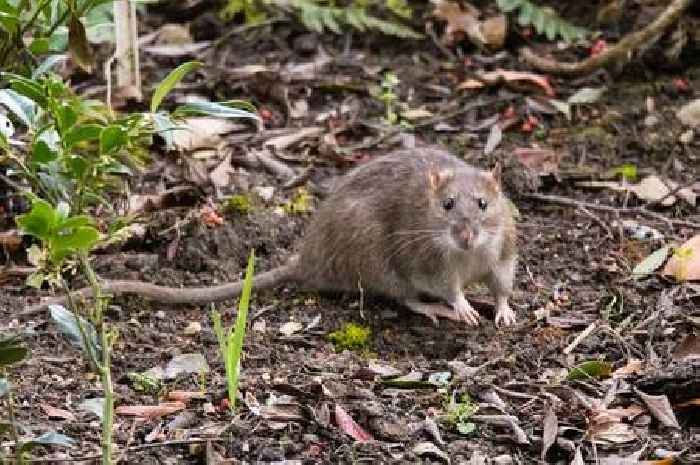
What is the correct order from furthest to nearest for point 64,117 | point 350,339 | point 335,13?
point 335,13 → point 350,339 → point 64,117

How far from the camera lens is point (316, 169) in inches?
300

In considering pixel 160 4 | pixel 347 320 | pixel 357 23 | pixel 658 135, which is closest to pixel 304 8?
pixel 357 23

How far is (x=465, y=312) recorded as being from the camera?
615 cm

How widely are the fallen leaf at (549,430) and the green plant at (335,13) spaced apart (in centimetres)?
451

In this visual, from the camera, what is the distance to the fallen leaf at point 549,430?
182 inches

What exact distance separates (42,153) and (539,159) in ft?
13.6

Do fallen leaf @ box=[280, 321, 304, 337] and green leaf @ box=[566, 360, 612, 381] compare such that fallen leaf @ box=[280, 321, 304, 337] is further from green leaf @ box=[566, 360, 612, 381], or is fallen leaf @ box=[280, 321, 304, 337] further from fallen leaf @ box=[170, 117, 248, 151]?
fallen leaf @ box=[170, 117, 248, 151]

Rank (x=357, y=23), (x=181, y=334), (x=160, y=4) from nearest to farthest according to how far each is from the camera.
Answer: (x=181, y=334) → (x=357, y=23) → (x=160, y=4)

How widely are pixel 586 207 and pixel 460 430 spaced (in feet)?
8.43

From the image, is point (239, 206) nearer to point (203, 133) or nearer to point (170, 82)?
point (203, 133)

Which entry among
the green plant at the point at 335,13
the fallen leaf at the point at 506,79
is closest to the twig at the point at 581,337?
the fallen leaf at the point at 506,79

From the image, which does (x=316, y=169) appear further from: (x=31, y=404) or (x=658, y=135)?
(x=31, y=404)

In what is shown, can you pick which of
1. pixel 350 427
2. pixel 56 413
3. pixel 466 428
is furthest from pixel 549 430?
pixel 56 413

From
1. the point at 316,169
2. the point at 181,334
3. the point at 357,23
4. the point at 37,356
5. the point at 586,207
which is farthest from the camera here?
the point at 357,23
